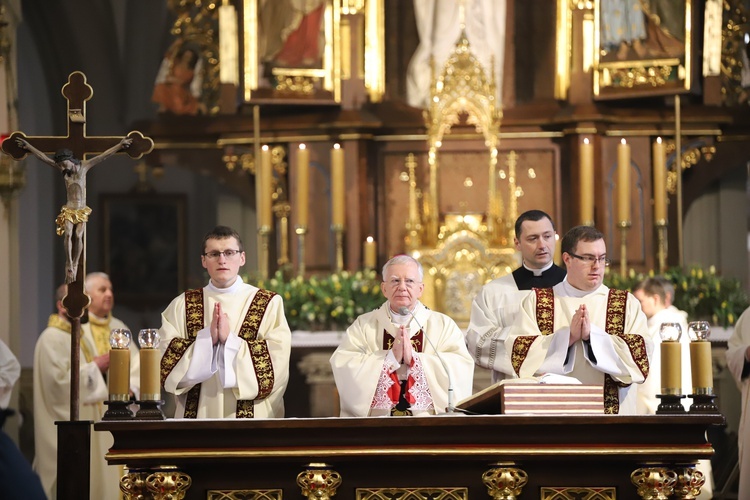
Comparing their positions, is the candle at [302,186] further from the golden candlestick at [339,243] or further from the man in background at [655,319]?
the man in background at [655,319]

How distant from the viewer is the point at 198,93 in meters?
12.7

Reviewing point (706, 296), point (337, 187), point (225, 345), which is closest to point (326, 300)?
point (337, 187)

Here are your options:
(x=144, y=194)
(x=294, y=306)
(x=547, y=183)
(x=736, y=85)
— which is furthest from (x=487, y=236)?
(x=144, y=194)

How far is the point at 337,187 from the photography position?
1166 cm

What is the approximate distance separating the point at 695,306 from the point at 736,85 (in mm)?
2588

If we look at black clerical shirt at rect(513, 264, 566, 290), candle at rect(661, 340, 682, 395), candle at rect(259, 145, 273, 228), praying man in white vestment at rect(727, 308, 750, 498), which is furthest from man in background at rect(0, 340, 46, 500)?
candle at rect(259, 145, 273, 228)

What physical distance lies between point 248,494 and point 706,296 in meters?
5.49

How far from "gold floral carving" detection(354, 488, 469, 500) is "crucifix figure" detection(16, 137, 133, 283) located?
2120 millimetres

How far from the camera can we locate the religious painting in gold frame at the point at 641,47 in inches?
458

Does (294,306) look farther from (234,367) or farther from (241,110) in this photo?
(234,367)

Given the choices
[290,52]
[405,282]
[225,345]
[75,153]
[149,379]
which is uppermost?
[290,52]

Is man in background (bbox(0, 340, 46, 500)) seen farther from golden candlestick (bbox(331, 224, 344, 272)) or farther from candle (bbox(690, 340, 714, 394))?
golden candlestick (bbox(331, 224, 344, 272))

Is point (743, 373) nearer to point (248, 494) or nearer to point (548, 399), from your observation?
point (548, 399)

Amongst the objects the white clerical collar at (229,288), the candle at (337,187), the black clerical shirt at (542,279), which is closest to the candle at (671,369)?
the black clerical shirt at (542,279)
